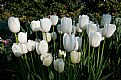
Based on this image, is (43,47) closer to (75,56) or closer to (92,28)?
(75,56)

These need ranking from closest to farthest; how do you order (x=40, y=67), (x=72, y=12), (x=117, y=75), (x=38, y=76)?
1. (x=38, y=76)
2. (x=40, y=67)
3. (x=117, y=75)
4. (x=72, y=12)

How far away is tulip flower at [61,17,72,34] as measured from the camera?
298 cm

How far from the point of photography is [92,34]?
2861 millimetres

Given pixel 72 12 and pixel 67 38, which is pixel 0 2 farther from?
pixel 67 38

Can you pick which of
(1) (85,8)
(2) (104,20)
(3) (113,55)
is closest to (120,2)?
(1) (85,8)

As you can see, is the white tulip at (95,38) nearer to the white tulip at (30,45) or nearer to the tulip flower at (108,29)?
the tulip flower at (108,29)

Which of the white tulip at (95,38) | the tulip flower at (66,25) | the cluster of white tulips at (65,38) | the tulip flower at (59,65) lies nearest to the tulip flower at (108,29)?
the cluster of white tulips at (65,38)

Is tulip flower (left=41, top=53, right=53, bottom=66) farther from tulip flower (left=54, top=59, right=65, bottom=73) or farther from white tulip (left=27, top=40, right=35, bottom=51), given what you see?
white tulip (left=27, top=40, right=35, bottom=51)

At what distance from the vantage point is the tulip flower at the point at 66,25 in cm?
298

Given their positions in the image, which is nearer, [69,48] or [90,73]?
[69,48]

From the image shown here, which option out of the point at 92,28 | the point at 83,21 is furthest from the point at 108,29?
the point at 83,21

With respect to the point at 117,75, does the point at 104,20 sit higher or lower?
higher

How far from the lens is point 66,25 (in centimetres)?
301

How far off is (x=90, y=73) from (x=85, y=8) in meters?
6.47
